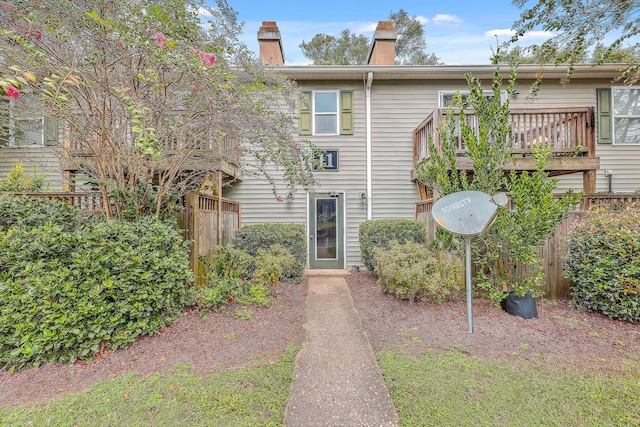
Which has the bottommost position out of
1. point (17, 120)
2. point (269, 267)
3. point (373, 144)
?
point (269, 267)

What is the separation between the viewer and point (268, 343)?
3.23 meters

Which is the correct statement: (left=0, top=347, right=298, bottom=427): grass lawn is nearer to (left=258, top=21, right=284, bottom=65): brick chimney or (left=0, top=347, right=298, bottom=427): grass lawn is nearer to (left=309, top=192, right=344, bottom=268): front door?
(left=309, top=192, right=344, bottom=268): front door

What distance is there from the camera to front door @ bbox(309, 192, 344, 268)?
7656mm

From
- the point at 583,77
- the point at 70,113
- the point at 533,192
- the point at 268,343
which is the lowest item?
the point at 268,343

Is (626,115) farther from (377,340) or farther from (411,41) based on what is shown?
(411,41)

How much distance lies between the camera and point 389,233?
5.97 meters

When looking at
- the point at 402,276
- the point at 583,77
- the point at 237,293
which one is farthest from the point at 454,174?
the point at 583,77

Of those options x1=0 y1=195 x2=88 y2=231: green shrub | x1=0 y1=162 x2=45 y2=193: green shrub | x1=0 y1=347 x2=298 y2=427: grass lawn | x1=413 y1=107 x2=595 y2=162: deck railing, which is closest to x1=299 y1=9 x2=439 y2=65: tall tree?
x1=413 y1=107 x2=595 y2=162: deck railing

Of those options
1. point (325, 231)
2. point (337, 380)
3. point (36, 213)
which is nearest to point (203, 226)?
point (36, 213)

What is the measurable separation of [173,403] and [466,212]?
12.0 feet

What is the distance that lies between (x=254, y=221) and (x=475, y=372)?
619 cm

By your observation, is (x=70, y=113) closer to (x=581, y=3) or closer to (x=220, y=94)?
(x=220, y=94)

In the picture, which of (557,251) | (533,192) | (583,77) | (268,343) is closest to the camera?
(268,343)

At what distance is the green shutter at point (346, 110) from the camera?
768cm
